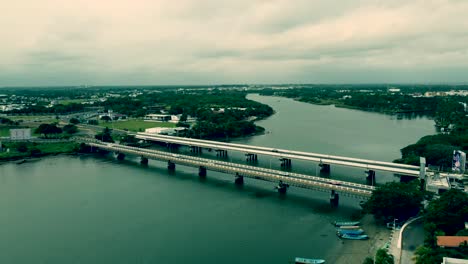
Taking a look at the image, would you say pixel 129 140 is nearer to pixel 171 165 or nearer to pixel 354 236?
pixel 171 165

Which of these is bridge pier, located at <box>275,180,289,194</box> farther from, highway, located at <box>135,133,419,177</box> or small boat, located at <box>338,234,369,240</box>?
small boat, located at <box>338,234,369,240</box>

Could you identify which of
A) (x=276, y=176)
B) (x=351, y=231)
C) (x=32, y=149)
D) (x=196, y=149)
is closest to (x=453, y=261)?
(x=351, y=231)

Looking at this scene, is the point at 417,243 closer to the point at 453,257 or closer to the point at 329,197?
the point at 453,257

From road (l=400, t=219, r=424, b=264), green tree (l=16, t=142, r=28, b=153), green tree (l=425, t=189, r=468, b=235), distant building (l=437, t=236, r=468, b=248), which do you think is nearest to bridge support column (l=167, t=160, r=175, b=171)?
green tree (l=16, t=142, r=28, b=153)

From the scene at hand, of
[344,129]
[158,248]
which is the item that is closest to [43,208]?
[158,248]

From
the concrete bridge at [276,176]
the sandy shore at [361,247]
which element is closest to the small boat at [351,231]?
the sandy shore at [361,247]

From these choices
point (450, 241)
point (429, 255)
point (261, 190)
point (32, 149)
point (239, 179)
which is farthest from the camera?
point (32, 149)
